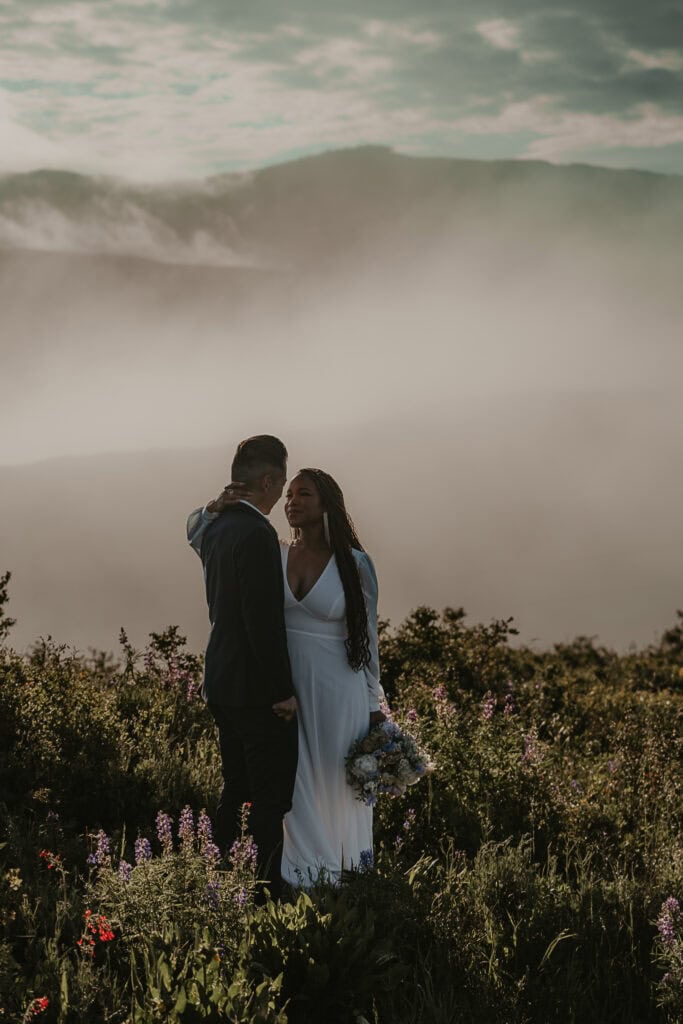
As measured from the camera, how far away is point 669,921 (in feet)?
16.6

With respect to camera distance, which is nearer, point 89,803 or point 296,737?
point 296,737

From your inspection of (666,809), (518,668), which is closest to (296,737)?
(666,809)

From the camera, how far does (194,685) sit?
28.2 ft

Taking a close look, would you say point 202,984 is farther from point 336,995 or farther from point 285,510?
point 285,510

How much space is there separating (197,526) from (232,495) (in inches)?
13.0

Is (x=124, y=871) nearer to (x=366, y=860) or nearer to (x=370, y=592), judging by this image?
(x=366, y=860)

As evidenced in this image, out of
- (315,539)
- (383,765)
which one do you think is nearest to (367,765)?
(383,765)

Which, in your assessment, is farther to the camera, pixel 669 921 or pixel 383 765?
pixel 383 765

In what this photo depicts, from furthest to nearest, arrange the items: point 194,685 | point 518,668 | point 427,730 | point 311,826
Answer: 1. point 518,668
2. point 194,685
3. point 427,730
4. point 311,826

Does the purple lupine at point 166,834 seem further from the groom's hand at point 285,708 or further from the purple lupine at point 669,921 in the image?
the purple lupine at point 669,921

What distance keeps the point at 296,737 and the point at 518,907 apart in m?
1.27

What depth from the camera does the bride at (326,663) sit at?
220 inches

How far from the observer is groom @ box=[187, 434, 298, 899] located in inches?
206

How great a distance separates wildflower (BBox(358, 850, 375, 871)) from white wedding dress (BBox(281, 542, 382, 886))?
10 cm
